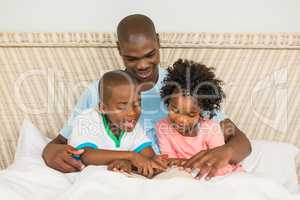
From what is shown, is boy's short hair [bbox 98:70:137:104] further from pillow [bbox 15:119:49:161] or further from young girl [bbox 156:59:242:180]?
pillow [bbox 15:119:49:161]

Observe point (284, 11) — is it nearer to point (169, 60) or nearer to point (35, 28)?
point (169, 60)

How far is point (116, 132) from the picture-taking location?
1.48m

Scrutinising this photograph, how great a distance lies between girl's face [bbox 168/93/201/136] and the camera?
4.56 ft

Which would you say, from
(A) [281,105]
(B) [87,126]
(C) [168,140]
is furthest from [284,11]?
(B) [87,126]

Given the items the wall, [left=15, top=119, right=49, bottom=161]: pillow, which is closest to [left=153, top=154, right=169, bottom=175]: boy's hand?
[left=15, top=119, right=49, bottom=161]: pillow

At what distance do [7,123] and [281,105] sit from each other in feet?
3.69

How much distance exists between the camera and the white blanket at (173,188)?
3.80 feet

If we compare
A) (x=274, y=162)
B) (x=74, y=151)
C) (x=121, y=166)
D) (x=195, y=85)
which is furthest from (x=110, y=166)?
(x=274, y=162)

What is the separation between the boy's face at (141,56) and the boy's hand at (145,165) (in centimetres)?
31

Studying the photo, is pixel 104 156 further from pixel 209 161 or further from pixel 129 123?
pixel 209 161

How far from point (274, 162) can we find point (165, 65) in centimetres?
57

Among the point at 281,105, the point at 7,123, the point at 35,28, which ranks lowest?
the point at 7,123

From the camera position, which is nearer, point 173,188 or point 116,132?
point 173,188

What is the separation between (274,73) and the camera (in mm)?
1825
